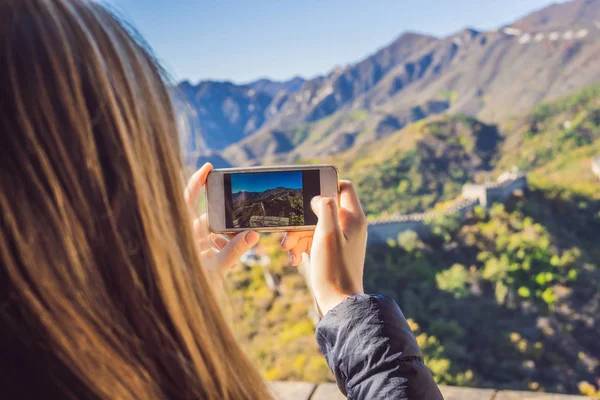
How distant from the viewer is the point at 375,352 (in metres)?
0.49

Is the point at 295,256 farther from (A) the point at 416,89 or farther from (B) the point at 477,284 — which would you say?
(A) the point at 416,89

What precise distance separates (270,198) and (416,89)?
63558 mm

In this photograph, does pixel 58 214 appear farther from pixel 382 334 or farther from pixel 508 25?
pixel 508 25

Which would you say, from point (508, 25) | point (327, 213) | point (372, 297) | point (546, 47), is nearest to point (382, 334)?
point (372, 297)

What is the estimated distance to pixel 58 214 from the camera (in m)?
0.36

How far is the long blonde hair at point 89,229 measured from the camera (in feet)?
1.17

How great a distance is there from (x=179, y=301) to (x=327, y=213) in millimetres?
263

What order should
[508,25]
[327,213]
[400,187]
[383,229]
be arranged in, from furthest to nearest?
[508,25], [400,187], [383,229], [327,213]

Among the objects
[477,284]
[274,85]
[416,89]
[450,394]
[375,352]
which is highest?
[274,85]

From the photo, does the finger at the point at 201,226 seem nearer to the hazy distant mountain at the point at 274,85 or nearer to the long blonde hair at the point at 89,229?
the long blonde hair at the point at 89,229

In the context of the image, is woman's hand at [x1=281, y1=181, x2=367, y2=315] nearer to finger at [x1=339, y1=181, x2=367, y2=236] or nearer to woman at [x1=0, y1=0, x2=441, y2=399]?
finger at [x1=339, y1=181, x2=367, y2=236]

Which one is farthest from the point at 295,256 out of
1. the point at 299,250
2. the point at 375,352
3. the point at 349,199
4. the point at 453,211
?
the point at 453,211

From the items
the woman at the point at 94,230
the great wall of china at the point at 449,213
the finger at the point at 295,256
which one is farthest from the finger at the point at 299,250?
the great wall of china at the point at 449,213

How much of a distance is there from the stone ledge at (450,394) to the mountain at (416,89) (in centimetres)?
3785
